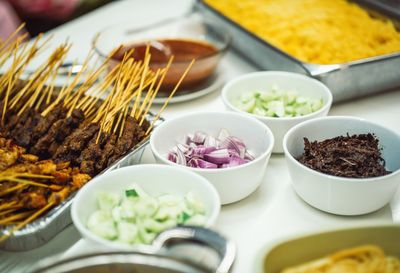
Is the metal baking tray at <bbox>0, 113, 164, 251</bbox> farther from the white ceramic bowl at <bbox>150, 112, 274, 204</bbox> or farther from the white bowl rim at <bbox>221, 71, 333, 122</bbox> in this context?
Answer: the white bowl rim at <bbox>221, 71, 333, 122</bbox>

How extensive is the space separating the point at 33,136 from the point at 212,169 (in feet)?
2.27

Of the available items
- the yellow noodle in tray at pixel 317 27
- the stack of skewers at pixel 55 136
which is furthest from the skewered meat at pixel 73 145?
the yellow noodle in tray at pixel 317 27

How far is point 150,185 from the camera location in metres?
1.49

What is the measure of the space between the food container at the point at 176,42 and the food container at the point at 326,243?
3.84 ft

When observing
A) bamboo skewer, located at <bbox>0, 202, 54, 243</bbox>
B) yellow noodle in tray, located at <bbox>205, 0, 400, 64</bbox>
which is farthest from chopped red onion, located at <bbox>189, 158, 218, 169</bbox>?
yellow noodle in tray, located at <bbox>205, 0, 400, 64</bbox>

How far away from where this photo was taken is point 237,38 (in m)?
2.48

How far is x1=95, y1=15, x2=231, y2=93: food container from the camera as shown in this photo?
218 cm

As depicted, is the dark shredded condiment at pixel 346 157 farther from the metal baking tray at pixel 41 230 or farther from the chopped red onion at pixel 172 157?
the metal baking tray at pixel 41 230

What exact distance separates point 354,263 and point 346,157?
477 millimetres

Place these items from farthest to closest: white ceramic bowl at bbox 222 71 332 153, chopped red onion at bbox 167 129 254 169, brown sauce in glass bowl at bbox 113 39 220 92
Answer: brown sauce in glass bowl at bbox 113 39 220 92
white ceramic bowl at bbox 222 71 332 153
chopped red onion at bbox 167 129 254 169

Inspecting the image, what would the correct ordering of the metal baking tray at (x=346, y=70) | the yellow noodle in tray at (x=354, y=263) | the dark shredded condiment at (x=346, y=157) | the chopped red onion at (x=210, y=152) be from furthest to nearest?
the metal baking tray at (x=346, y=70), the chopped red onion at (x=210, y=152), the dark shredded condiment at (x=346, y=157), the yellow noodle in tray at (x=354, y=263)

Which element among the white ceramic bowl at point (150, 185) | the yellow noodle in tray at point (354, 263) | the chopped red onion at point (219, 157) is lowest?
the yellow noodle in tray at point (354, 263)

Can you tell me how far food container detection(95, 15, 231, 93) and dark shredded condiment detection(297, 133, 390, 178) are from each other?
0.75 m

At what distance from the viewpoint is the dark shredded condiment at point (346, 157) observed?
4.86 ft
